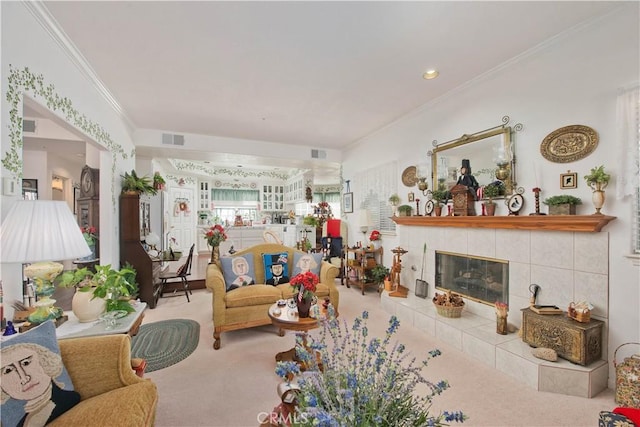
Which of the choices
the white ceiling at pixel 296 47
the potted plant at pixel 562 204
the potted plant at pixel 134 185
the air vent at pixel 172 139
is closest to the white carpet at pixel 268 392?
the potted plant at pixel 562 204

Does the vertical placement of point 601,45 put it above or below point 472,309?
above

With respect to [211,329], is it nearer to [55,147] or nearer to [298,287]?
[298,287]

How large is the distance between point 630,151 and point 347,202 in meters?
4.26

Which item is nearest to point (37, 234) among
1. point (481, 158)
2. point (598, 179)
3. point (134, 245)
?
point (134, 245)

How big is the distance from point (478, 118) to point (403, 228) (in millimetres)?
1795

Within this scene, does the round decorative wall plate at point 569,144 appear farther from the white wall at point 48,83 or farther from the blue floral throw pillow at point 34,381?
the white wall at point 48,83

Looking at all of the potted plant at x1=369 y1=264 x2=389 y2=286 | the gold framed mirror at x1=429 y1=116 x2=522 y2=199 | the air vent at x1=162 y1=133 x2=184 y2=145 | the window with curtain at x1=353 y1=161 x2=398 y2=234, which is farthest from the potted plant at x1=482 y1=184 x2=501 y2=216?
the air vent at x1=162 y1=133 x2=184 y2=145

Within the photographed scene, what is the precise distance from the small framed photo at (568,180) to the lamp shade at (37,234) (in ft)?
11.9

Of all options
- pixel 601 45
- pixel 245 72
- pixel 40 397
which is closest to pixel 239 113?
pixel 245 72

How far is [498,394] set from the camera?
6.77 feet

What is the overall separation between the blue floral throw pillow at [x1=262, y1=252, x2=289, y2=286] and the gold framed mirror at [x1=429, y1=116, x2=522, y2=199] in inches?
89.5

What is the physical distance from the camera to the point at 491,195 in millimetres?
2920

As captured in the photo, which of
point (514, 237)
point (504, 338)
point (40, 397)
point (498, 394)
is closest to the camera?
point (40, 397)

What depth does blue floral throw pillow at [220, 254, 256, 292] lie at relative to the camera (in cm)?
332
